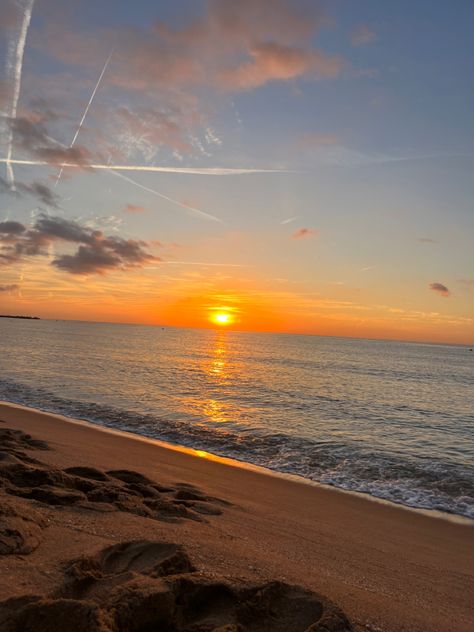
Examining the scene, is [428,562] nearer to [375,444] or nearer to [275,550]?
[275,550]

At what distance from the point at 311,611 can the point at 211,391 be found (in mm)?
26892

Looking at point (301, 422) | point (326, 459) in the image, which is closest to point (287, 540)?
point (326, 459)

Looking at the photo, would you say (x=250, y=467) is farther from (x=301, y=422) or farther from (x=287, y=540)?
(x=301, y=422)

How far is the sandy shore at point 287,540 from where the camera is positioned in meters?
4.29

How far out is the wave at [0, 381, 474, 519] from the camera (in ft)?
37.4

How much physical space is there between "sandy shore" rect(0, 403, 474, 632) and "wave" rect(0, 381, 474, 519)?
1.26 meters

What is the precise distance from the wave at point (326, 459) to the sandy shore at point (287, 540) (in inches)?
49.7

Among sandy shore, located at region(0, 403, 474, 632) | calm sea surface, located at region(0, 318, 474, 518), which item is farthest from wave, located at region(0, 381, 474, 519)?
sandy shore, located at region(0, 403, 474, 632)

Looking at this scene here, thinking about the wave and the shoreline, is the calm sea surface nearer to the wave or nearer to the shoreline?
the wave

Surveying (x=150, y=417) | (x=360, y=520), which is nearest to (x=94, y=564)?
(x=360, y=520)

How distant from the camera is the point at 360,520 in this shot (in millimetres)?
8820

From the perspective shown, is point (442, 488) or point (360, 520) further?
point (442, 488)

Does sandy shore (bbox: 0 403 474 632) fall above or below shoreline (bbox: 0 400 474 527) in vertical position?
above

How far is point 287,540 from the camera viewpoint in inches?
257
